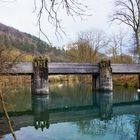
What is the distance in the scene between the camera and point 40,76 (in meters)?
34.6

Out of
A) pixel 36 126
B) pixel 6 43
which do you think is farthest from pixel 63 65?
pixel 6 43

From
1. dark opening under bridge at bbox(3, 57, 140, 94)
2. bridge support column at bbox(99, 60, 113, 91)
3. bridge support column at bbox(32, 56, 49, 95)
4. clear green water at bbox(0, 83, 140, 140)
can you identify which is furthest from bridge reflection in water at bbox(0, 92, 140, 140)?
bridge support column at bbox(99, 60, 113, 91)

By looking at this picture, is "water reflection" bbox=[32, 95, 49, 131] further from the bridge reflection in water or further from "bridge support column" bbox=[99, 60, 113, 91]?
"bridge support column" bbox=[99, 60, 113, 91]

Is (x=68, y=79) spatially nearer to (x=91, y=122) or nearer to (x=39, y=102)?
(x=39, y=102)

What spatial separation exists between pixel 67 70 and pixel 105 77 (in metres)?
4.33

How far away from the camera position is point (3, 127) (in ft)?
50.7

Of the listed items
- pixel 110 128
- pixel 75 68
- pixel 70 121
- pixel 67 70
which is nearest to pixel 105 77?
pixel 75 68

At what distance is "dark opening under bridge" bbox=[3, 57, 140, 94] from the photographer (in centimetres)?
3434

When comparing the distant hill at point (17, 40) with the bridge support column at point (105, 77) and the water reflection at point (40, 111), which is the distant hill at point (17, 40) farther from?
the bridge support column at point (105, 77)

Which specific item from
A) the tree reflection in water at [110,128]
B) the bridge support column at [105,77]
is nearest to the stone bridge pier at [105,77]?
the bridge support column at [105,77]

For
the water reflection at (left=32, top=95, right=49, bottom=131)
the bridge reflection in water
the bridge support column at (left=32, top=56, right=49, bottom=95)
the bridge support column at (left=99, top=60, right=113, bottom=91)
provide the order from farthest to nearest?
the bridge support column at (left=99, top=60, right=113, bottom=91) < the bridge support column at (left=32, top=56, right=49, bottom=95) < the bridge reflection in water < the water reflection at (left=32, top=95, right=49, bottom=131)

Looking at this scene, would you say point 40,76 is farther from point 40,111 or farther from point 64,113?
point 64,113

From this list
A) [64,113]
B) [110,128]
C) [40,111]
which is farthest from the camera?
[40,111]

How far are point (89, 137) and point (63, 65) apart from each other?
22.9 m
